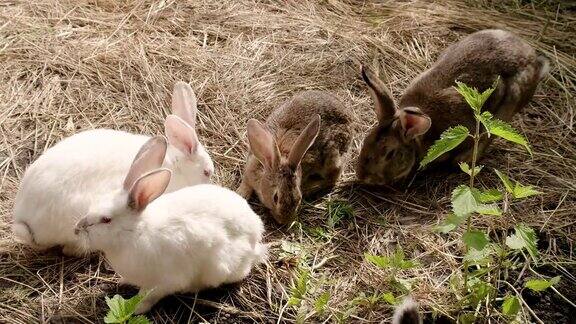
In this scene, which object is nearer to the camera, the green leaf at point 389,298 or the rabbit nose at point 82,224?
the rabbit nose at point 82,224

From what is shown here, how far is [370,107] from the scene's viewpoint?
17.7 feet

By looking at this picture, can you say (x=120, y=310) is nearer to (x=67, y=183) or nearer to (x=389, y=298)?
(x=67, y=183)

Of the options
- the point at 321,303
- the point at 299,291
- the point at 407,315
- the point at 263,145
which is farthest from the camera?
the point at 263,145

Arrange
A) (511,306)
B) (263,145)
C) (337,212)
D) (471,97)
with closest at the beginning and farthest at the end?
(471,97)
(511,306)
(263,145)
(337,212)

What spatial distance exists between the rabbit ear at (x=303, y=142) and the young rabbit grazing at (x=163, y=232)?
2.28 ft

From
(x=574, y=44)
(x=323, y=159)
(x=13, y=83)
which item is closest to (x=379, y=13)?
(x=574, y=44)

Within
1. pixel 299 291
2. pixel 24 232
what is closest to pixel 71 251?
pixel 24 232

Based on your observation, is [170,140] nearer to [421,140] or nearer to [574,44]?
[421,140]

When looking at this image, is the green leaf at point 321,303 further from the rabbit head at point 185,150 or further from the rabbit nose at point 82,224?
the rabbit nose at point 82,224

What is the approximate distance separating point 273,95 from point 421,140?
3.77 ft

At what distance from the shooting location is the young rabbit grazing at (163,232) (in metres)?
3.49

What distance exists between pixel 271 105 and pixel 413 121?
1.11m

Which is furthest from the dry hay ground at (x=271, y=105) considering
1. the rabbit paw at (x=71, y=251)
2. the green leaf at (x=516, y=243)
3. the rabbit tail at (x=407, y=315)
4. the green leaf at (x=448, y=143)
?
the green leaf at (x=448, y=143)

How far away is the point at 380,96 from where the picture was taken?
468cm
